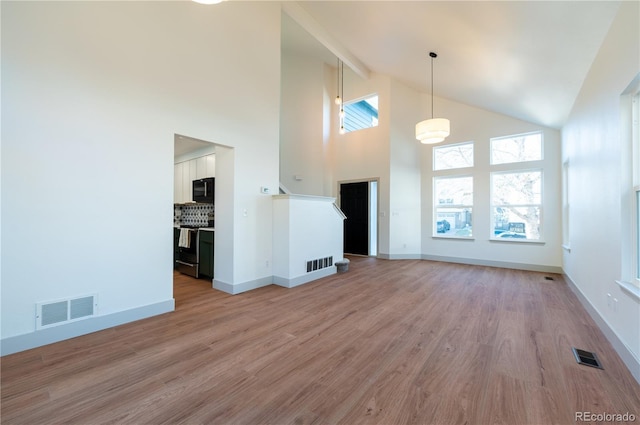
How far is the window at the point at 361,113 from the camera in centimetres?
708

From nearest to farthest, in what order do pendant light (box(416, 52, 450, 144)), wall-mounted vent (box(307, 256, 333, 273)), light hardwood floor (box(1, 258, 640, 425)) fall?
1. light hardwood floor (box(1, 258, 640, 425))
2. pendant light (box(416, 52, 450, 144))
3. wall-mounted vent (box(307, 256, 333, 273))

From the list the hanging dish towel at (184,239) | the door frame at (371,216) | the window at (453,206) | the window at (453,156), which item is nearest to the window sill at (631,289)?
the window at (453,206)

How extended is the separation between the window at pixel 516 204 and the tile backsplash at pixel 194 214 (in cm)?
636

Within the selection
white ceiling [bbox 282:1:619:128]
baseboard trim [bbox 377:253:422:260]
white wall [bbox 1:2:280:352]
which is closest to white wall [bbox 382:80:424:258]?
baseboard trim [bbox 377:253:422:260]

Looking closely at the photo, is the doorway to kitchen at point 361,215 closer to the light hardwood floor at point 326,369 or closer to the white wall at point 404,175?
the white wall at point 404,175

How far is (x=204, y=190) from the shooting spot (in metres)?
4.89

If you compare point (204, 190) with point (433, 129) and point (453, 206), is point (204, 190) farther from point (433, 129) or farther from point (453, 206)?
point (453, 206)

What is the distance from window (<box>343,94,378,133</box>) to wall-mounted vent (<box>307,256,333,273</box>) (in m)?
4.04

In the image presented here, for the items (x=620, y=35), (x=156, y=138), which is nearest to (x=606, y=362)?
(x=620, y=35)

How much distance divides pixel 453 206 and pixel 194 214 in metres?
6.29

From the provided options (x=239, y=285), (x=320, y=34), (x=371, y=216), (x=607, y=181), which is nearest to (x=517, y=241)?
(x=371, y=216)

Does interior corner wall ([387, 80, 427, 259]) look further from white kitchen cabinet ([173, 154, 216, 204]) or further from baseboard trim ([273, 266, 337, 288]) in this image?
white kitchen cabinet ([173, 154, 216, 204])

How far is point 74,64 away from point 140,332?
2.60m

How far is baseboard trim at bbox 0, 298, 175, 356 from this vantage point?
2.12 m
